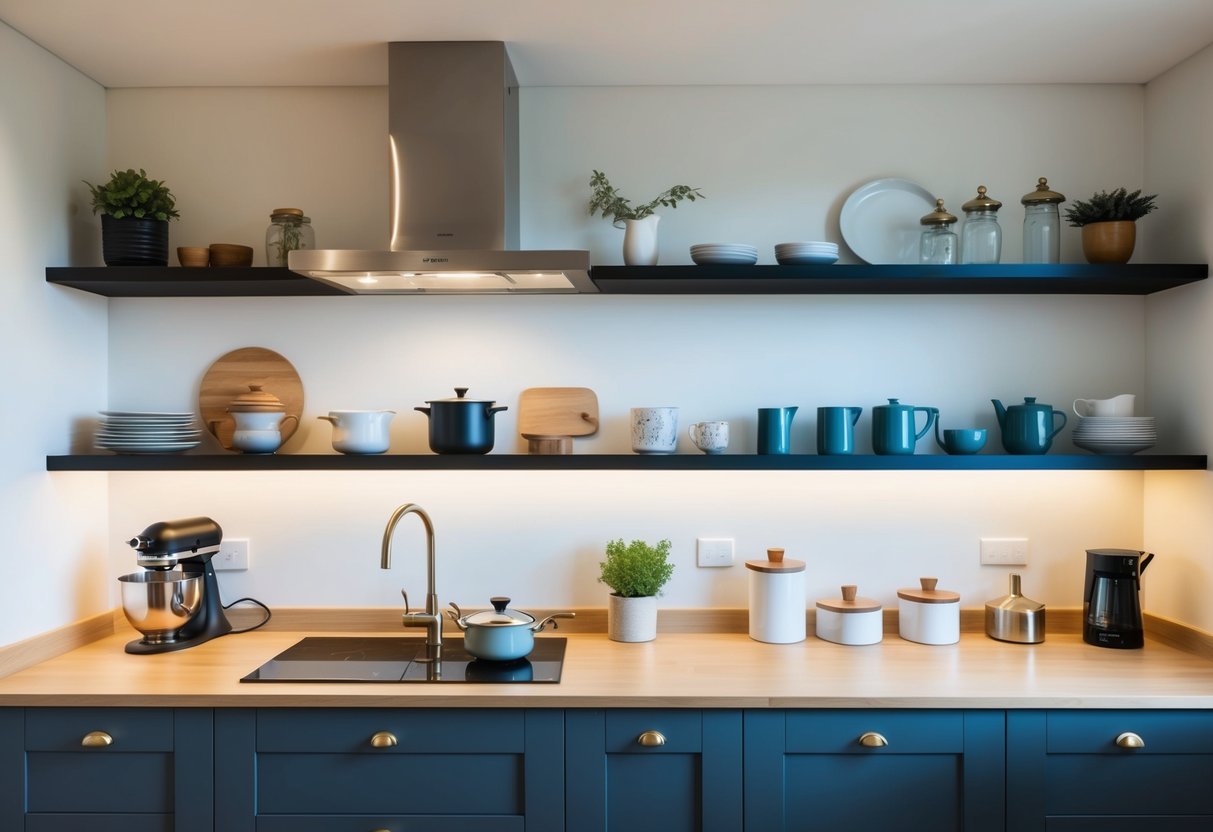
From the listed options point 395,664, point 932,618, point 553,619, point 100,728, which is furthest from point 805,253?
point 100,728

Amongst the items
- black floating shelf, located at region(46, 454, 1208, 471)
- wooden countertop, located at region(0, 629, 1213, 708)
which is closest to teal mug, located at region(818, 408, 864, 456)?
black floating shelf, located at region(46, 454, 1208, 471)

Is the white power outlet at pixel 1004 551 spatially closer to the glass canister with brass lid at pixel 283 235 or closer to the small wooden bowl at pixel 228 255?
the glass canister with brass lid at pixel 283 235

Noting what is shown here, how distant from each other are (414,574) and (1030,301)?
2.09 metres

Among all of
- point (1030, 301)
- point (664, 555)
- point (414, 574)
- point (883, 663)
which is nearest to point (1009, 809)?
point (883, 663)

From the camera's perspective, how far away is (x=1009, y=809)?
2.02m

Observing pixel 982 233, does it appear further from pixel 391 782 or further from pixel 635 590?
pixel 391 782

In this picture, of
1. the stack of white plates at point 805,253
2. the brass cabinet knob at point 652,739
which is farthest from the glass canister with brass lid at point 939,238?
the brass cabinet knob at point 652,739

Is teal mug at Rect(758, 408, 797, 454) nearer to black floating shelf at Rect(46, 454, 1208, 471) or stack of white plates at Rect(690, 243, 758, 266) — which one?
black floating shelf at Rect(46, 454, 1208, 471)

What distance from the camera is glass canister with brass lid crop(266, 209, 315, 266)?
2.47 meters

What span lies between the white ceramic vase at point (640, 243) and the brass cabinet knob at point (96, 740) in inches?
69.9

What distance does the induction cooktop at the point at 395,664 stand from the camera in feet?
6.95

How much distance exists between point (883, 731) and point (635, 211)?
158 cm

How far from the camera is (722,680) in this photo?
2.11 m

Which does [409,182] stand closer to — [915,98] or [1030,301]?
[915,98]
